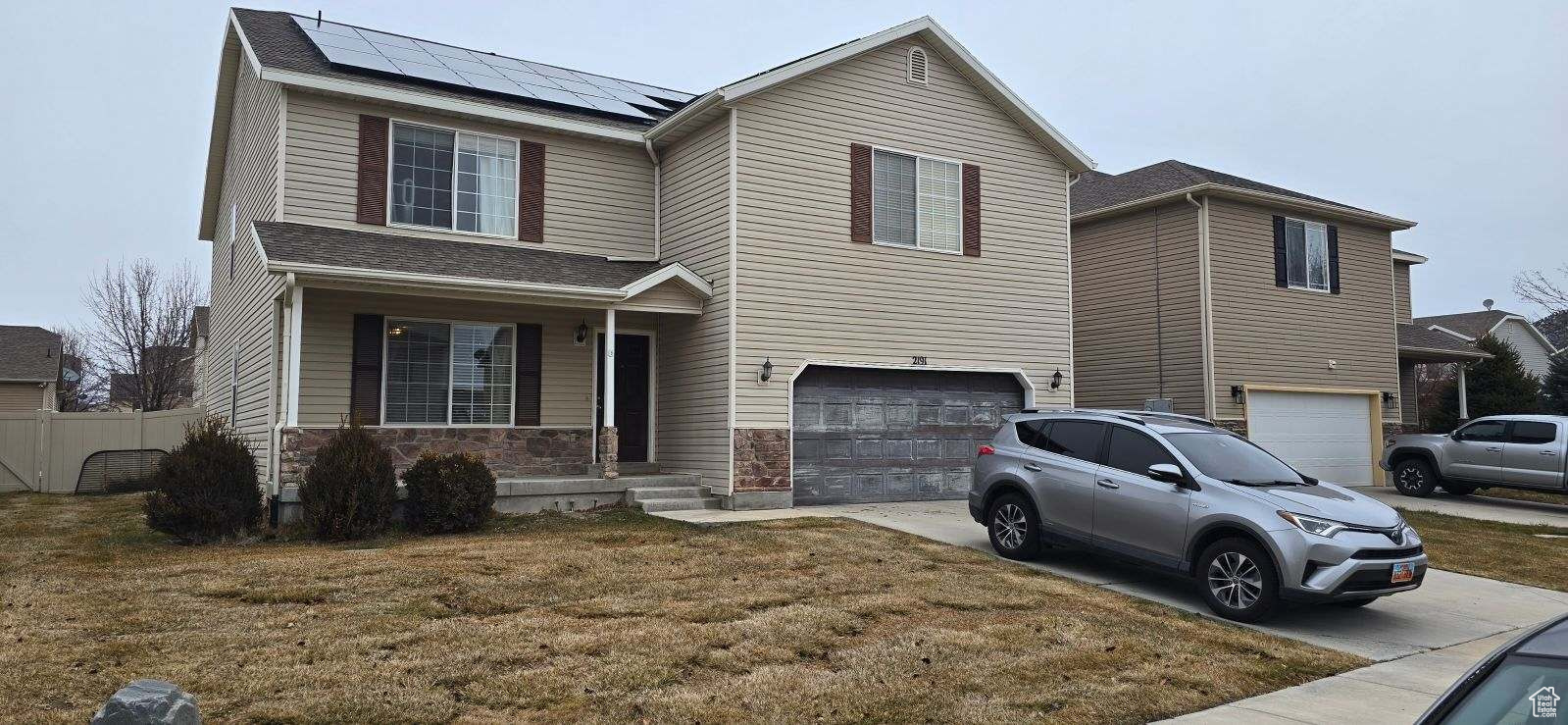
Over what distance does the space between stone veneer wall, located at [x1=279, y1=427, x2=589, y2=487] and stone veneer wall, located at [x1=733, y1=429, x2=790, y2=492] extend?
2352 millimetres

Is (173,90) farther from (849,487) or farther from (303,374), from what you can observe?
(849,487)

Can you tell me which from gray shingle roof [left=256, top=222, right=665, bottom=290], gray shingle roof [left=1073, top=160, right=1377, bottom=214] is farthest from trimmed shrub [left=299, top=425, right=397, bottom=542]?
gray shingle roof [left=1073, top=160, right=1377, bottom=214]

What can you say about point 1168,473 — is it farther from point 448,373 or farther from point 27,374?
point 27,374

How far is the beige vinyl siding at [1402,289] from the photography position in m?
26.4

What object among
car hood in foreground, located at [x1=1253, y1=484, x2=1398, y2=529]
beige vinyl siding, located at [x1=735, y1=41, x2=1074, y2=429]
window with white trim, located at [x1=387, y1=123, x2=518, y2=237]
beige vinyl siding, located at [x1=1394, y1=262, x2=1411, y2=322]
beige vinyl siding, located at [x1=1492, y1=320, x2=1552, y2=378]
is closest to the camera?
car hood in foreground, located at [x1=1253, y1=484, x2=1398, y2=529]

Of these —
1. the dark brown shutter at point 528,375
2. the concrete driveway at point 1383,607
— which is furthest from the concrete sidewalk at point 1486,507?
the dark brown shutter at point 528,375

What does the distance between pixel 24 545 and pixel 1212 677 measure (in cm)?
1207

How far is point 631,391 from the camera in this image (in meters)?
16.0

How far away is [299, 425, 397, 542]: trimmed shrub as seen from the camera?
11336 mm

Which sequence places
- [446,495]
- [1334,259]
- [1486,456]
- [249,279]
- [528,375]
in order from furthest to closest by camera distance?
[1334,259], [1486,456], [249,279], [528,375], [446,495]

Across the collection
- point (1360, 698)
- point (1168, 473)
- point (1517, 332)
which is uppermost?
point (1517, 332)

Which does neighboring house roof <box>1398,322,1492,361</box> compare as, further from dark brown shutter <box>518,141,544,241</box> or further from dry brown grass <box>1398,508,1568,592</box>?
dark brown shutter <box>518,141,544,241</box>

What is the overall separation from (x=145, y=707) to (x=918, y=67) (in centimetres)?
1432

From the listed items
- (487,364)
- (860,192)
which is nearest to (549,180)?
(487,364)
